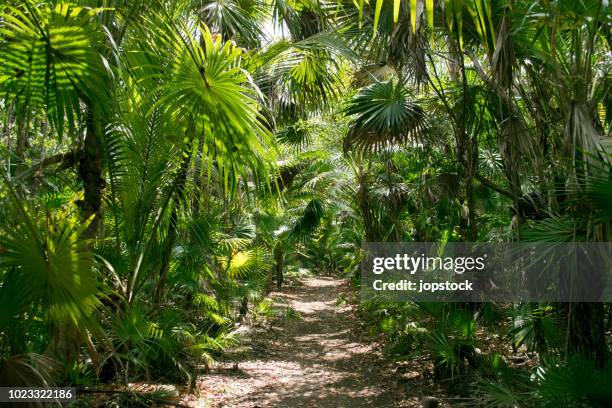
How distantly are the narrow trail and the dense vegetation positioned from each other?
57 centimetres

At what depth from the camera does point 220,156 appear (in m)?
3.41

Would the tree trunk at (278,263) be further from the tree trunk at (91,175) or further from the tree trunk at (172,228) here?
the tree trunk at (91,175)

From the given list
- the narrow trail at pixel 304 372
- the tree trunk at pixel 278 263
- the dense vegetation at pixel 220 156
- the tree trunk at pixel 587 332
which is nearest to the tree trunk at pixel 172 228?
the dense vegetation at pixel 220 156

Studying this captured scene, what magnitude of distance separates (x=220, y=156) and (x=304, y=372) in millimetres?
4917

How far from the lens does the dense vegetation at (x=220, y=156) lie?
8.91 feet

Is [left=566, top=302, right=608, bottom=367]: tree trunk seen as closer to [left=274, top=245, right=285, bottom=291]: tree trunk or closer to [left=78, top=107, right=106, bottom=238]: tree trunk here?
[left=78, top=107, right=106, bottom=238]: tree trunk

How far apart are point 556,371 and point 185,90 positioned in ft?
10.1

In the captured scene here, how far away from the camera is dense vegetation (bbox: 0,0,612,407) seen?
272 centimetres

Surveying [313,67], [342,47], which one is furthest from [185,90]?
[313,67]

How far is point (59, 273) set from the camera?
2.43m

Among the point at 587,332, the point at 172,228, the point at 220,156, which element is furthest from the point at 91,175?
the point at 587,332

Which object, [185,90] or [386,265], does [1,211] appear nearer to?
[185,90]

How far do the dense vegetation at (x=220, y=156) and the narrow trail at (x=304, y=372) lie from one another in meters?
0.57

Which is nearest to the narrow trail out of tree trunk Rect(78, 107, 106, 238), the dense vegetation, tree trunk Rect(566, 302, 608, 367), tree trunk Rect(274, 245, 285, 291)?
the dense vegetation
